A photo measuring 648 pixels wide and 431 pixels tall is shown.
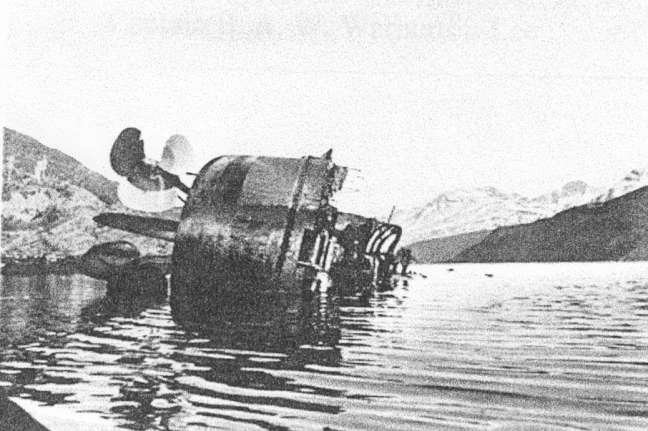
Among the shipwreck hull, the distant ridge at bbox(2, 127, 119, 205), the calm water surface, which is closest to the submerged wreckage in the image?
the shipwreck hull

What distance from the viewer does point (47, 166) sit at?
45094 millimetres

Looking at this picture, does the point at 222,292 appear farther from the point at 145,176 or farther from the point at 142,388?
the point at 142,388

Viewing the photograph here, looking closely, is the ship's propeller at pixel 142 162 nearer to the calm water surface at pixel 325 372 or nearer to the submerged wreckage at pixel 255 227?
the submerged wreckage at pixel 255 227

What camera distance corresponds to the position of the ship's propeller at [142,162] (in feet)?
82.0

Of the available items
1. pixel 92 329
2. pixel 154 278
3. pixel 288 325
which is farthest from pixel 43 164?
pixel 288 325

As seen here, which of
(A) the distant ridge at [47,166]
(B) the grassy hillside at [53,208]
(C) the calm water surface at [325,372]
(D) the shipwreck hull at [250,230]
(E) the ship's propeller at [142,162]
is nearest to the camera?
(C) the calm water surface at [325,372]

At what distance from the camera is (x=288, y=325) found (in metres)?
18.5

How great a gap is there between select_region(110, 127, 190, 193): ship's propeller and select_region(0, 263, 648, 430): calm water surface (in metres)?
5.83

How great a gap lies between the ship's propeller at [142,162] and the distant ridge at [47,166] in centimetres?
295

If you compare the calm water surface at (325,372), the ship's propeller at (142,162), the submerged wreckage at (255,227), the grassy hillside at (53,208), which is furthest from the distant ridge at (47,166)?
the calm water surface at (325,372)

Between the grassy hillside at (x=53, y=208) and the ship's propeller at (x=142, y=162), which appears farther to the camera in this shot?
the grassy hillside at (x=53, y=208)

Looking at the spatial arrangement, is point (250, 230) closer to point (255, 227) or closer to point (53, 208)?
point (255, 227)

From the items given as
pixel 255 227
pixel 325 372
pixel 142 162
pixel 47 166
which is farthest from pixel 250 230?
pixel 47 166

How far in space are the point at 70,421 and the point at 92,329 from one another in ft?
36.1
